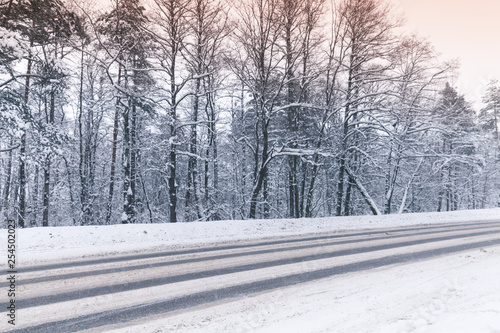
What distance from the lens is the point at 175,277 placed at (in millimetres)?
5434

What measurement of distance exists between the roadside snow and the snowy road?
99 cm

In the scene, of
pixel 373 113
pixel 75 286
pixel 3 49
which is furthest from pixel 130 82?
pixel 75 286

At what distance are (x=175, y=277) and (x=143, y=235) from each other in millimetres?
5023

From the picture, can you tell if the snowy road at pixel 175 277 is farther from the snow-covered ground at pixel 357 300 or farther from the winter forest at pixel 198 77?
the winter forest at pixel 198 77

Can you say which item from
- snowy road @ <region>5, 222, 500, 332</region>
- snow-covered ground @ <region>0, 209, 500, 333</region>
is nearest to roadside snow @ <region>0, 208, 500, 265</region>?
snow-covered ground @ <region>0, 209, 500, 333</region>

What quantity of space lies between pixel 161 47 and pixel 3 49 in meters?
6.95

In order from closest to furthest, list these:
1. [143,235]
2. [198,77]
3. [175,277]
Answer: [175,277], [143,235], [198,77]

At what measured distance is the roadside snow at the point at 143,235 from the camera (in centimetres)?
784

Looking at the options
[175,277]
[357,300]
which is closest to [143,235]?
[175,277]

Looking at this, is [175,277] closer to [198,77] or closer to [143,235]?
[143,235]

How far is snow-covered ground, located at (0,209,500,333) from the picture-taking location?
11.6ft

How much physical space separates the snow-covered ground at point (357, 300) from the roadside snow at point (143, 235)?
0.04m

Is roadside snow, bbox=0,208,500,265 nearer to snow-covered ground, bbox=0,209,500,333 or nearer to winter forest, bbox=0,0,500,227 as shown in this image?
snow-covered ground, bbox=0,209,500,333

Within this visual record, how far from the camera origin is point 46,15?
1078 centimetres
